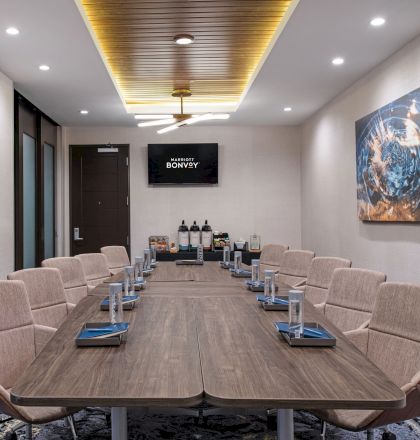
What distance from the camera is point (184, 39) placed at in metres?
4.29

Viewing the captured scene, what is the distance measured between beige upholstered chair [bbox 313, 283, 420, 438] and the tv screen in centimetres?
534

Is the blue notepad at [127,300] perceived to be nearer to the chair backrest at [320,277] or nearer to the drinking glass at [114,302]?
the drinking glass at [114,302]

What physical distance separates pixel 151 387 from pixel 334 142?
512 centimetres

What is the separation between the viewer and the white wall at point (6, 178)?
188 inches

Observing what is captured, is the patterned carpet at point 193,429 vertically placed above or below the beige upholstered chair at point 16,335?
below

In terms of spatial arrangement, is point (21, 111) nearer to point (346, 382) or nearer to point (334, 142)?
point (334, 142)

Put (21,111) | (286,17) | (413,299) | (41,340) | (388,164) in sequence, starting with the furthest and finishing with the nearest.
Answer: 1. (21,111)
2. (388,164)
3. (286,17)
4. (41,340)
5. (413,299)

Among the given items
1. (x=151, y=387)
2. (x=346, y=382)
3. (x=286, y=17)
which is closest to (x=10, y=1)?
(x=286, y=17)

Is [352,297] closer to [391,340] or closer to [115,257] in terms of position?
[391,340]

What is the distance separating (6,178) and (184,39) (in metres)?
2.25

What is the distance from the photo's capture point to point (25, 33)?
3756 mm

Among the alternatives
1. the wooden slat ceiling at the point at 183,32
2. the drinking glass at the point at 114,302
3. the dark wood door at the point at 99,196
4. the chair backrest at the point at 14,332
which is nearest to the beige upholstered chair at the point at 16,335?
the chair backrest at the point at 14,332

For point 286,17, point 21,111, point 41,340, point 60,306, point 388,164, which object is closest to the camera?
point 41,340

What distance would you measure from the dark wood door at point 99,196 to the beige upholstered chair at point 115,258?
5.97 feet
